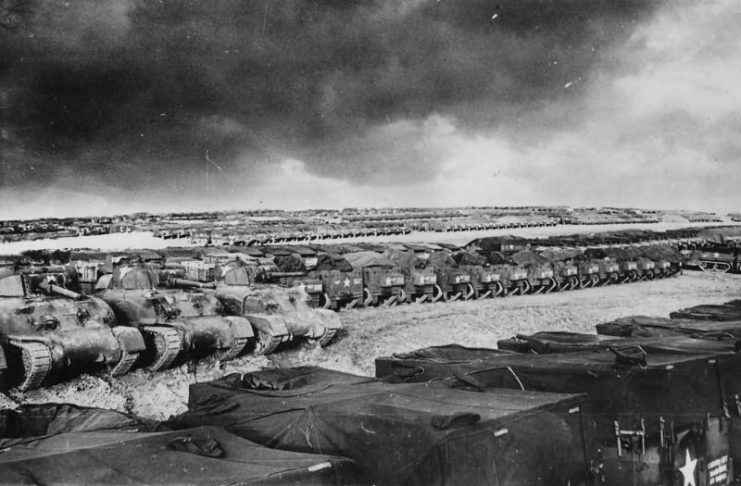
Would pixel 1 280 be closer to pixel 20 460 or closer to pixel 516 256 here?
pixel 20 460

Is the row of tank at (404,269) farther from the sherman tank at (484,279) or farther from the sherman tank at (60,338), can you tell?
the sherman tank at (60,338)

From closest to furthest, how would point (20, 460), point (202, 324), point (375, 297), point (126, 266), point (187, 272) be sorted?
point (20, 460)
point (202, 324)
point (126, 266)
point (187, 272)
point (375, 297)

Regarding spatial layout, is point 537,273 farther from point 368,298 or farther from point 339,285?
point 339,285

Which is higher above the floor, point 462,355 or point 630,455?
point 462,355

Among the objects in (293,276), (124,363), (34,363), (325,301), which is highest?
(293,276)

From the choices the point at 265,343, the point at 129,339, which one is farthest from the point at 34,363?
the point at 265,343

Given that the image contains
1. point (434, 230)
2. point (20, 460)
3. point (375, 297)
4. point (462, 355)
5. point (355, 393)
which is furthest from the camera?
point (434, 230)

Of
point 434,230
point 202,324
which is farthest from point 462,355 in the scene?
point 434,230
